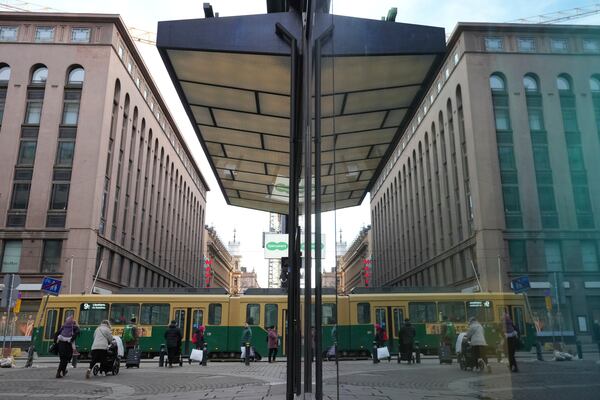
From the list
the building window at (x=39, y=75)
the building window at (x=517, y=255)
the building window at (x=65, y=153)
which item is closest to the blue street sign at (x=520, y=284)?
the building window at (x=517, y=255)

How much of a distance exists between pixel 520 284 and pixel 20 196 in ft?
116

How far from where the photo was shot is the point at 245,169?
12055 mm

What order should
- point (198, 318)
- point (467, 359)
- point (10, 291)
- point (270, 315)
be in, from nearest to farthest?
point (467, 359)
point (10, 291)
point (270, 315)
point (198, 318)

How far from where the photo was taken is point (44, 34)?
34.2m

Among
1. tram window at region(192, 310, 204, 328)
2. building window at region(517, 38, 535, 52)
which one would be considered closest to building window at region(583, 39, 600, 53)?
building window at region(517, 38, 535, 52)

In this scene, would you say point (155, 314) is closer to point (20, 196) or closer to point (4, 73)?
point (20, 196)

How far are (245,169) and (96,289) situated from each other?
23.7 m

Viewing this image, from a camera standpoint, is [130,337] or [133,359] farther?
[130,337]

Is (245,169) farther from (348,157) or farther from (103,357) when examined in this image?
(103,357)

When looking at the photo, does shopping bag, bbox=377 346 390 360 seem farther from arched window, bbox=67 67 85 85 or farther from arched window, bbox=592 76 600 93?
arched window, bbox=67 67 85 85

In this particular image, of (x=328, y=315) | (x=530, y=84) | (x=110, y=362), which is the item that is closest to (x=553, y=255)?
(x=530, y=84)

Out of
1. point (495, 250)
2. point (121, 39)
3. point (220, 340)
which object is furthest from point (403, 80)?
point (121, 39)

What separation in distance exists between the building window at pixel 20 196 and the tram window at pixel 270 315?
19.3 m

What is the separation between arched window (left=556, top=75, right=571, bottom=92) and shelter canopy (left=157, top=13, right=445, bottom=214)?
1.81 meters
